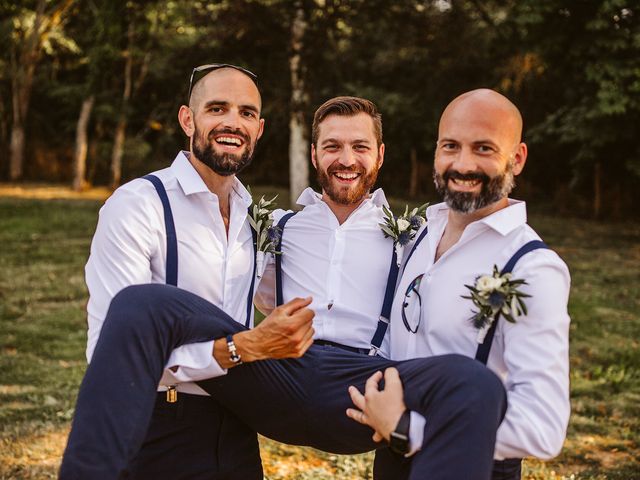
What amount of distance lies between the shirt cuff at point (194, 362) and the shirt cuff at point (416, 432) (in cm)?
79

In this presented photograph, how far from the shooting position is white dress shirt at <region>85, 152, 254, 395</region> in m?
3.01

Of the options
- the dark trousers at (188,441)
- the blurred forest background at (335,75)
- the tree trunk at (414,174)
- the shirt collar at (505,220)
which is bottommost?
the dark trousers at (188,441)

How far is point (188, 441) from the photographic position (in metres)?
3.25

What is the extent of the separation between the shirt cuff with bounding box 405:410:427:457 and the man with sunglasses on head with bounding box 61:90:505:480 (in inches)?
0.5

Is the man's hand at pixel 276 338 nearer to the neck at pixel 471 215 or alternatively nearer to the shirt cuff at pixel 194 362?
the shirt cuff at pixel 194 362

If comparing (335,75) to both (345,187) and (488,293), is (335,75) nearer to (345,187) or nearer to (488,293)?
(345,187)

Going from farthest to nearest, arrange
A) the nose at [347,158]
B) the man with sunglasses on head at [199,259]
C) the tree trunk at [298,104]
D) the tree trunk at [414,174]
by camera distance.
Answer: the tree trunk at [414,174]
the tree trunk at [298,104]
the nose at [347,158]
the man with sunglasses on head at [199,259]

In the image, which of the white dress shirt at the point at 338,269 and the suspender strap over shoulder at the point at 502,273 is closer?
the suspender strap over shoulder at the point at 502,273

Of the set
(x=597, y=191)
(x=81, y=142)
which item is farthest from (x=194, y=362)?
(x=81, y=142)

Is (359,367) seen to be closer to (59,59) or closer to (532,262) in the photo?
(532,262)

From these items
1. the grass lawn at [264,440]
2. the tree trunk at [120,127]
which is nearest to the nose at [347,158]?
the grass lawn at [264,440]

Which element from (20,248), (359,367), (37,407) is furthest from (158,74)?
(359,367)

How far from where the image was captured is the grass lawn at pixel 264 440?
5578 mm

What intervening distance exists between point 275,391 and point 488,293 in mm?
971
